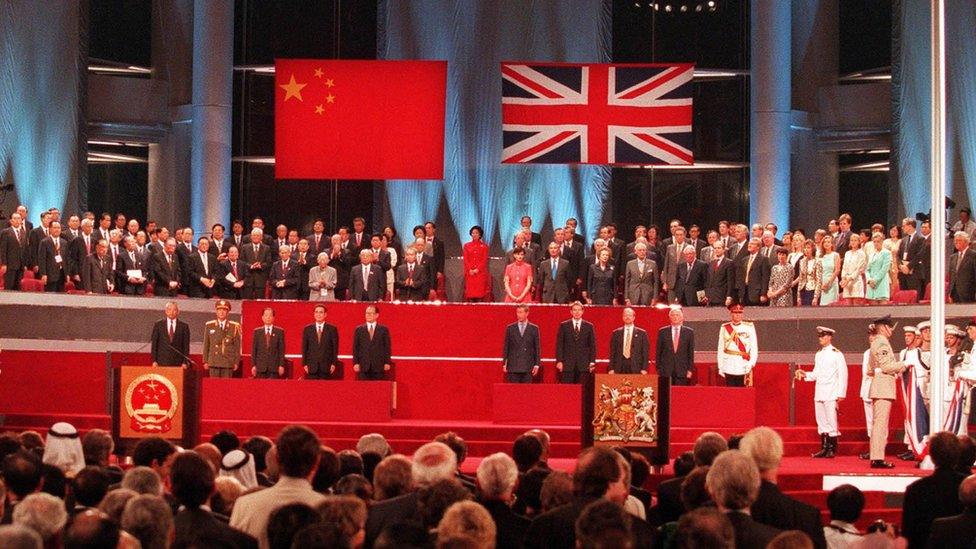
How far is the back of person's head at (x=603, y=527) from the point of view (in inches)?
168

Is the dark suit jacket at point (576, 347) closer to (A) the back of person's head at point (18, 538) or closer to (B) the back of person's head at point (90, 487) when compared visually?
(B) the back of person's head at point (90, 487)

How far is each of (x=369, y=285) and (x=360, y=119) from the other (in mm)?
3867

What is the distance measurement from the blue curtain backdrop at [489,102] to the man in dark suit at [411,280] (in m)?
5.46

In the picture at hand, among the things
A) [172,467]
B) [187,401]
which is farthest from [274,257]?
[172,467]

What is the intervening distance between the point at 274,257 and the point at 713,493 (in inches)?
731

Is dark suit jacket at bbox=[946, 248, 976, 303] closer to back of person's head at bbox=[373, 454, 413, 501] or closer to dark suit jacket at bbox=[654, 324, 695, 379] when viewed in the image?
dark suit jacket at bbox=[654, 324, 695, 379]

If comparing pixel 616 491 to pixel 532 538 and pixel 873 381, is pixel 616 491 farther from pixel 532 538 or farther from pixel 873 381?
pixel 873 381

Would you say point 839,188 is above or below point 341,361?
above

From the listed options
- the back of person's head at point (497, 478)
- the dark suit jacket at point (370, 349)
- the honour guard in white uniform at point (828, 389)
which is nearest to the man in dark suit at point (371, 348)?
the dark suit jacket at point (370, 349)

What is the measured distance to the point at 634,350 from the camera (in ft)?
60.6

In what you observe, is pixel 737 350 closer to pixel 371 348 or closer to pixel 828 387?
pixel 828 387

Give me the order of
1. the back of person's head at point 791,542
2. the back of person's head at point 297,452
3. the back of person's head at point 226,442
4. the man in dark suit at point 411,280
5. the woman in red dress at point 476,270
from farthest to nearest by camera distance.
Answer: the woman in red dress at point 476,270, the man in dark suit at point 411,280, the back of person's head at point 226,442, the back of person's head at point 297,452, the back of person's head at point 791,542

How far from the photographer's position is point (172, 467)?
5.78 metres

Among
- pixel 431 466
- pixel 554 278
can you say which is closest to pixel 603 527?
pixel 431 466
